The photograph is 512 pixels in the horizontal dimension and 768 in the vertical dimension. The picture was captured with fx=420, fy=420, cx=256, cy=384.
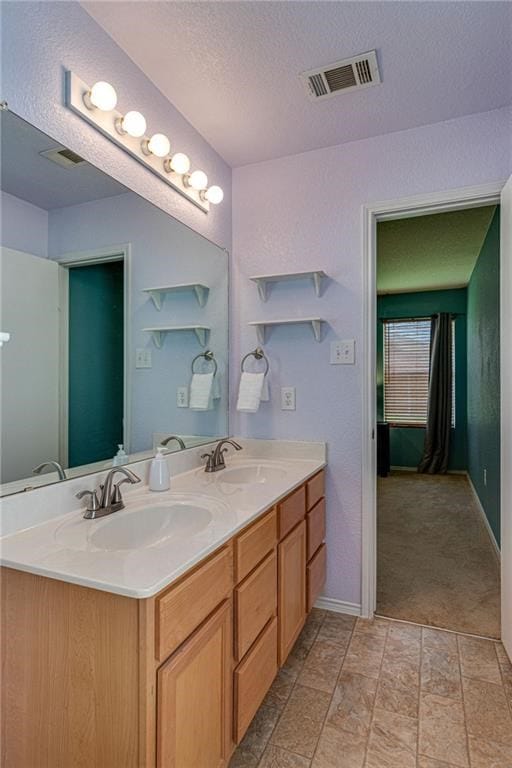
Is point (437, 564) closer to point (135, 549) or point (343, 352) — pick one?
point (343, 352)

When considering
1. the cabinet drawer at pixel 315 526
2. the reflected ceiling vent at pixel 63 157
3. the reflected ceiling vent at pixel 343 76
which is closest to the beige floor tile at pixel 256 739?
the cabinet drawer at pixel 315 526

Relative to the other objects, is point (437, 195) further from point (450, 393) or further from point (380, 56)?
point (450, 393)

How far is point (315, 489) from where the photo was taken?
6.41 ft

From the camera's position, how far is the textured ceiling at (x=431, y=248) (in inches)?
125

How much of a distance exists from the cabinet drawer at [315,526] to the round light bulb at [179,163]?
1.59m

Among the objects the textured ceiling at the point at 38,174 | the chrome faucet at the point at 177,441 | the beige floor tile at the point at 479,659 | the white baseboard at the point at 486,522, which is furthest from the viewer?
the white baseboard at the point at 486,522

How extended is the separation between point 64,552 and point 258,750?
95 cm

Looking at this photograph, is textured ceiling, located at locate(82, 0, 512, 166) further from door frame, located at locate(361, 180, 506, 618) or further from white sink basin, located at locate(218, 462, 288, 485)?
white sink basin, located at locate(218, 462, 288, 485)

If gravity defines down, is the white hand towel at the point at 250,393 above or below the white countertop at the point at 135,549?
above

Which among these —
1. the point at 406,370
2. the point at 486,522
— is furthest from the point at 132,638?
the point at 406,370

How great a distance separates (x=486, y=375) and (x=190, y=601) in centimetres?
326

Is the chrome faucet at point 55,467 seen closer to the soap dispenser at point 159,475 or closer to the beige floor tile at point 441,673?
the soap dispenser at point 159,475

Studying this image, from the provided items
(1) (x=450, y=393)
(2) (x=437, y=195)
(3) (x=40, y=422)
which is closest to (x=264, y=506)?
(3) (x=40, y=422)

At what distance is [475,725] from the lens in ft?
4.67
